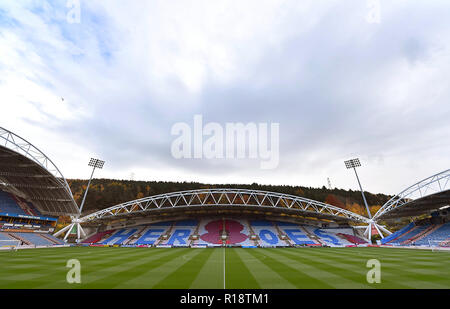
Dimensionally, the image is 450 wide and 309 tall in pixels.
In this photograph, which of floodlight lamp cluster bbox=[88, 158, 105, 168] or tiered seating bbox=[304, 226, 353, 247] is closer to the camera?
tiered seating bbox=[304, 226, 353, 247]

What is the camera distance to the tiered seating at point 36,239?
121 ft

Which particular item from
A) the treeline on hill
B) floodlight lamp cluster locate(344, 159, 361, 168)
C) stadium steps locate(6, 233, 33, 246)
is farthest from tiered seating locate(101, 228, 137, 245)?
floodlight lamp cluster locate(344, 159, 361, 168)

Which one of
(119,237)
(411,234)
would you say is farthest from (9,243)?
(411,234)

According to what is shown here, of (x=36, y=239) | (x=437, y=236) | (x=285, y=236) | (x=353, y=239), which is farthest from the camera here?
(x=285, y=236)

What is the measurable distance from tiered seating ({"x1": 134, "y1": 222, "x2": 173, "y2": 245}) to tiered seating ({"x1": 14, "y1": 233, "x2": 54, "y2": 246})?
16.5 metres

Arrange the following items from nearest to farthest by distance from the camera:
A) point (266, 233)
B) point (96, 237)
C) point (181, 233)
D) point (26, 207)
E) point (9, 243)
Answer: point (9, 243)
point (26, 207)
point (96, 237)
point (181, 233)
point (266, 233)

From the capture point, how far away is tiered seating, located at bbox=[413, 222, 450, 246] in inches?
1372

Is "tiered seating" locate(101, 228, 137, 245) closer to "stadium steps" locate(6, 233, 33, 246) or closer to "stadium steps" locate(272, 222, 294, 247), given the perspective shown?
"stadium steps" locate(6, 233, 33, 246)

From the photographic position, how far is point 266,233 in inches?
2007

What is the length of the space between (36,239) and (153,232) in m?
22.9

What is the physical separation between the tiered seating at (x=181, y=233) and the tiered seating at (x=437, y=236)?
154ft

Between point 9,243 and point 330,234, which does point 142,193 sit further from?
point 330,234
